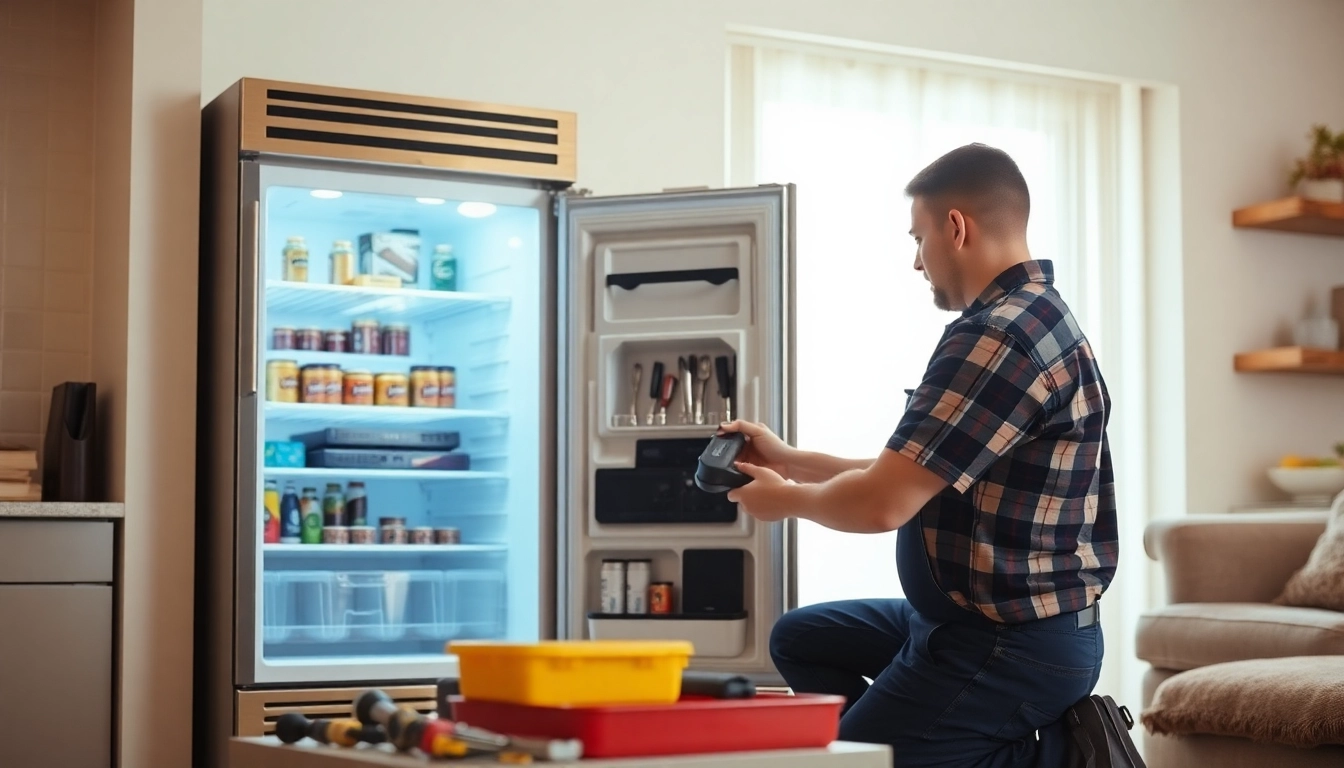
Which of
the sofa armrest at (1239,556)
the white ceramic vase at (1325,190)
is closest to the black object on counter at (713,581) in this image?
the sofa armrest at (1239,556)

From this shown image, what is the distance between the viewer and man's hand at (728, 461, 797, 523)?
7.29 ft

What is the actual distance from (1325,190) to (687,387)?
2758 mm

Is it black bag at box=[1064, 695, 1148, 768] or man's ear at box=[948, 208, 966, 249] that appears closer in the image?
black bag at box=[1064, 695, 1148, 768]


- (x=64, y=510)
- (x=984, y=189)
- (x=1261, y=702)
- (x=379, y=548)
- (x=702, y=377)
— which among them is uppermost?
(x=984, y=189)

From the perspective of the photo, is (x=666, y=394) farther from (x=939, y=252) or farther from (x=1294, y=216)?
(x=1294, y=216)

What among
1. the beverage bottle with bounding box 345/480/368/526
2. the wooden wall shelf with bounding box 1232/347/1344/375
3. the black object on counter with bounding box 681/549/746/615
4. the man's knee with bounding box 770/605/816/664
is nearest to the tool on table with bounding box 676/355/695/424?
the black object on counter with bounding box 681/549/746/615

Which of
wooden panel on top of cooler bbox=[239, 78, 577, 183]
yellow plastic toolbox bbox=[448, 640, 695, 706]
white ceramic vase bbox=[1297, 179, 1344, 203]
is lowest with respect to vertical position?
yellow plastic toolbox bbox=[448, 640, 695, 706]

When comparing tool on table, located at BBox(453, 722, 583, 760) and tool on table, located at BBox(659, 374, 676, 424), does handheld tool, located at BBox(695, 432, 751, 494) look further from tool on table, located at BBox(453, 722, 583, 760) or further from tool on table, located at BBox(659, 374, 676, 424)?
tool on table, located at BBox(659, 374, 676, 424)

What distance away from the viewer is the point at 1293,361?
518 centimetres

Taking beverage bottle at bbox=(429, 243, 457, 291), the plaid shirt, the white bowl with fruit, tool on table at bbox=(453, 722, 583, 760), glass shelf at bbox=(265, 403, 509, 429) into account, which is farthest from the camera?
the white bowl with fruit

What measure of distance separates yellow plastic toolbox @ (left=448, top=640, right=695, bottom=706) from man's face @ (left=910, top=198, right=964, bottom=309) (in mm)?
1103

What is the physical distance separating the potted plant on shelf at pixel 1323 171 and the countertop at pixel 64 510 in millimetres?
4119

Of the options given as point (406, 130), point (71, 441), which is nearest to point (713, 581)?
point (406, 130)

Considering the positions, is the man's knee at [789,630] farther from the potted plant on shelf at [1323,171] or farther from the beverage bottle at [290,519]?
the potted plant on shelf at [1323,171]
